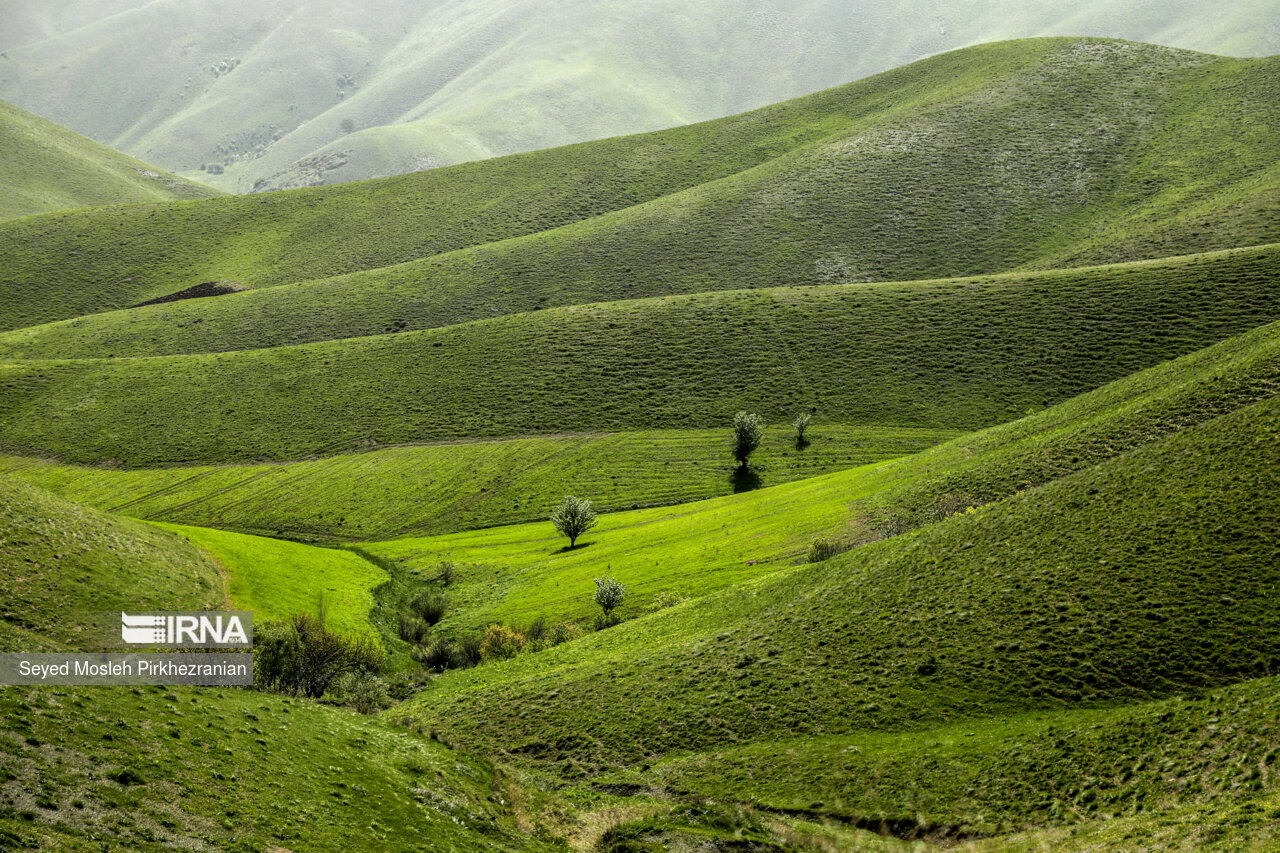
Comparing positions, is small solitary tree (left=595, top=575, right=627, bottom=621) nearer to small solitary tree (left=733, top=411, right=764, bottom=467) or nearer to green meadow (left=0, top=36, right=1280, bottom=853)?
green meadow (left=0, top=36, right=1280, bottom=853)

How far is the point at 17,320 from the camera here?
149 m

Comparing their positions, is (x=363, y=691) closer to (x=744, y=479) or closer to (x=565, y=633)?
(x=565, y=633)

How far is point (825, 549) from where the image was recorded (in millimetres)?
46375

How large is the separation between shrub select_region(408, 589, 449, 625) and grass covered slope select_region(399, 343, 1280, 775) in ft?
52.4

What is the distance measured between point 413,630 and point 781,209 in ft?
385

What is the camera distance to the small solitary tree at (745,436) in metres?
77.9

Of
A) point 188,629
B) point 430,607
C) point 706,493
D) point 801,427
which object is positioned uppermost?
point 801,427

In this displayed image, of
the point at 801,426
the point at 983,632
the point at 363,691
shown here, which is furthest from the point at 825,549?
the point at 801,426

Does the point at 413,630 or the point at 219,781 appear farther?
the point at 413,630

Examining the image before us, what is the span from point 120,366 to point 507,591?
87.8m

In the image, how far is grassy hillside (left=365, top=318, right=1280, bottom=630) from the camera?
42.5 m

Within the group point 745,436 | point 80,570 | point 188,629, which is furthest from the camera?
point 745,436

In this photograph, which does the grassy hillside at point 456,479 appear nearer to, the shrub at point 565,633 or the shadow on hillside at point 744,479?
the shadow on hillside at point 744,479

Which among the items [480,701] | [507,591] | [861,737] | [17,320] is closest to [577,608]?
[507,591]
